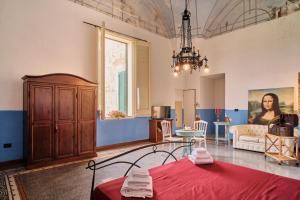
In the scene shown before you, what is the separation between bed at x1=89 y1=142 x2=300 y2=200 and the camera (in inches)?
63.8

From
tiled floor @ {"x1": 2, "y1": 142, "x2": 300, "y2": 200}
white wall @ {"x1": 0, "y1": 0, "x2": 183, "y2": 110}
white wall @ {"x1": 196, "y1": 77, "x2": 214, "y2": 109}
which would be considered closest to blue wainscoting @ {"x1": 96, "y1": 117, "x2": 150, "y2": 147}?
tiled floor @ {"x1": 2, "y1": 142, "x2": 300, "y2": 200}

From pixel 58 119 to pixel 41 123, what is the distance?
0.37m

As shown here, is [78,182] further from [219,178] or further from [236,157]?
[236,157]

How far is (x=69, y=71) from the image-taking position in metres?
5.30

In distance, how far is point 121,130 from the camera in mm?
6430

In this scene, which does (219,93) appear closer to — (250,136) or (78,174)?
(250,136)

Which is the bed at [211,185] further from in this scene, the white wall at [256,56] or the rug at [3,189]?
the white wall at [256,56]

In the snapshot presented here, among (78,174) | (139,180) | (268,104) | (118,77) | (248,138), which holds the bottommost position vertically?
(78,174)

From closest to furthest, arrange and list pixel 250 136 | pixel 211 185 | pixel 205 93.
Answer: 1. pixel 211 185
2. pixel 250 136
3. pixel 205 93

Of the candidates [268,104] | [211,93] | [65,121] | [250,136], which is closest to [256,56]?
[268,104]

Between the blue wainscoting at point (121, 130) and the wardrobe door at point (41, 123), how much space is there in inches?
66.8

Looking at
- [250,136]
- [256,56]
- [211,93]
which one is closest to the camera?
[250,136]

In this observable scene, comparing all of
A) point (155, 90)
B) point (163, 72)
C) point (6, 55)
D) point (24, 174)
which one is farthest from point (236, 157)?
point (6, 55)

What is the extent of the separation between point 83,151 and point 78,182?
5.10 ft
